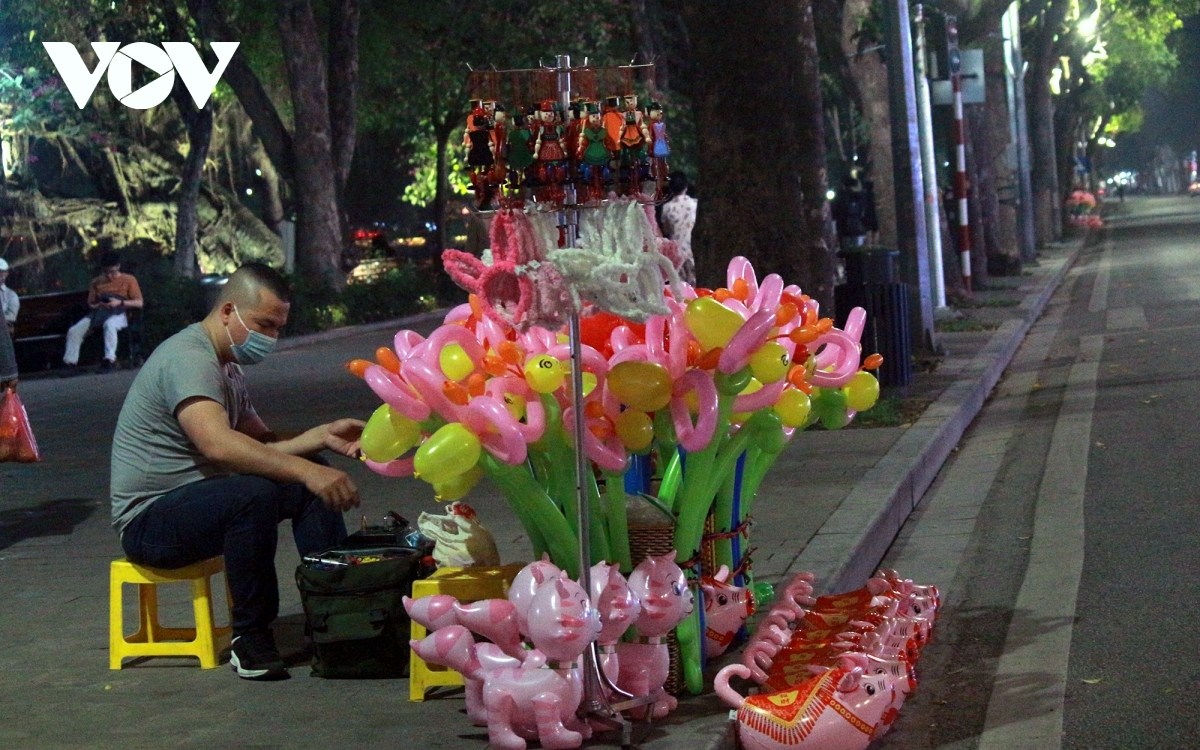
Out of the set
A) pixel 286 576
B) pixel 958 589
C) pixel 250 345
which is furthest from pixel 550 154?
pixel 286 576

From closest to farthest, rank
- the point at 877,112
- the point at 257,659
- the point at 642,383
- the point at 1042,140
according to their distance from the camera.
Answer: the point at 642,383 → the point at 257,659 → the point at 877,112 → the point at 1042,140

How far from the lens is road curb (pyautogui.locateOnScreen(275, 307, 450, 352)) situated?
77.9 feet

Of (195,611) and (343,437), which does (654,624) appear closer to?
(343,437)

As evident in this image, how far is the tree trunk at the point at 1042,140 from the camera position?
43531 millimetres

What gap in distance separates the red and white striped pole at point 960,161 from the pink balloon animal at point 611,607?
16664 millimetres

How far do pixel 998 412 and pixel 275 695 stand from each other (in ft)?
28.6

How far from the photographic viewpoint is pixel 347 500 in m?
5.34

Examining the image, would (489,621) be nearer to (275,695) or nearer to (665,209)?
(275,695)

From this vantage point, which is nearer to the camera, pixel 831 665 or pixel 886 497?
pixel 831 665

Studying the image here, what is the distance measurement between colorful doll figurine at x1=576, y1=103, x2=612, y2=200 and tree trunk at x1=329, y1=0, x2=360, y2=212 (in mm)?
23997

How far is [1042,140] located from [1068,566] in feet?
139

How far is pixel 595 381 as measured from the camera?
493cm

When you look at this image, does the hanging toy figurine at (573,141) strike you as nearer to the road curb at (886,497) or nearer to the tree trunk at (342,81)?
the road curb at (886,497)

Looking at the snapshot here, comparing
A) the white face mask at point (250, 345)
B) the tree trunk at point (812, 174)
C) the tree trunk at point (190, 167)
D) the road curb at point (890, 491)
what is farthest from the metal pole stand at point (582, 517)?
the tree trunk at point (190, 167)
